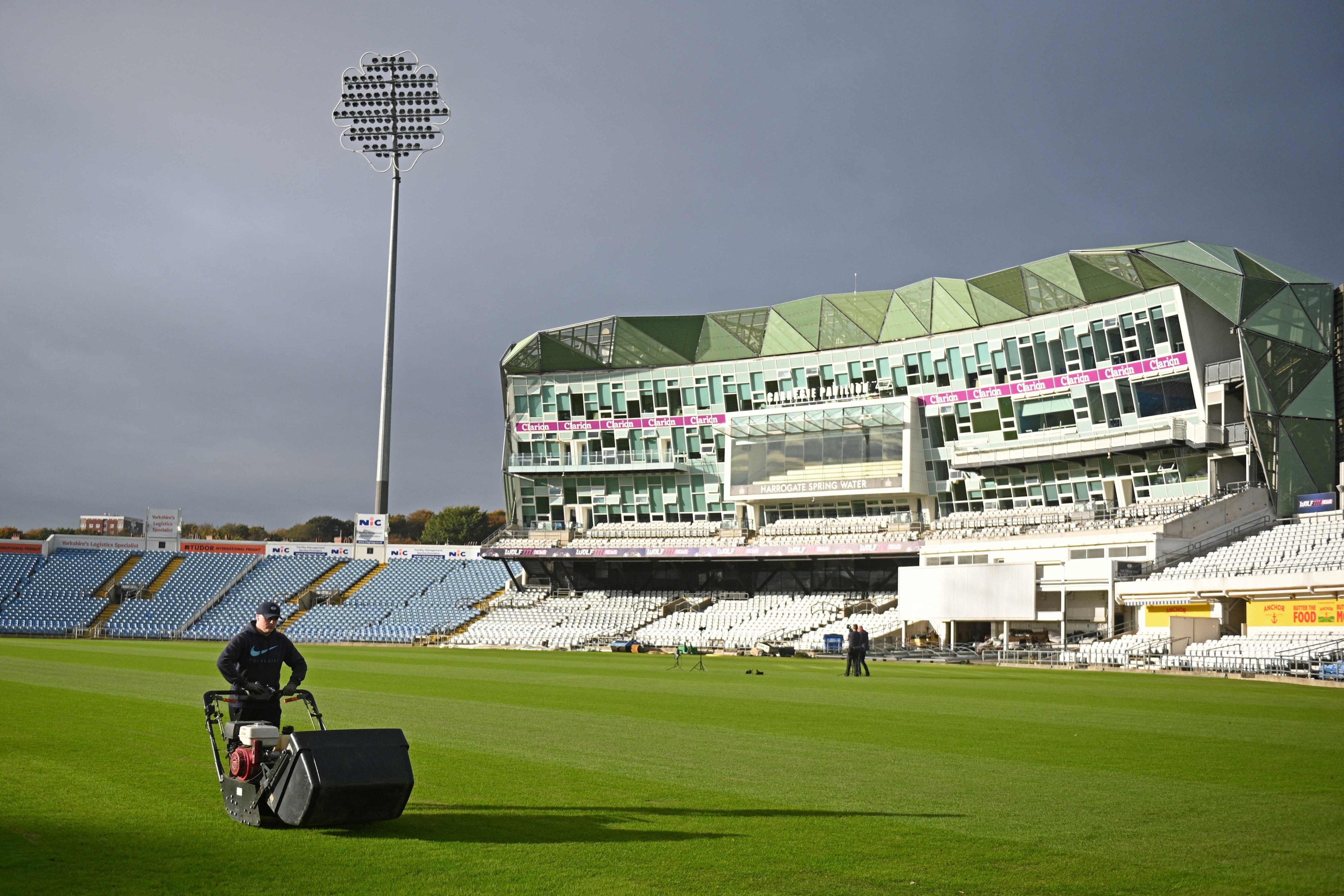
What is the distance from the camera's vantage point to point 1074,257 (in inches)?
2373

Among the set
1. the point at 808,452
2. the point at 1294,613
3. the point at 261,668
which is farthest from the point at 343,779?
the point at 808,452

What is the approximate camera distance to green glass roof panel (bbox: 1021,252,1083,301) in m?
61.3

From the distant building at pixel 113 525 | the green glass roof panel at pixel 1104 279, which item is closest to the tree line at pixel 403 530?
the distant building at pixel 113 525

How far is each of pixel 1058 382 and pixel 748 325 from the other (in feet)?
72.5

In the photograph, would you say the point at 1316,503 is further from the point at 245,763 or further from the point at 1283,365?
the point at 245,763

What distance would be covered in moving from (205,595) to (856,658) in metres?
59.4

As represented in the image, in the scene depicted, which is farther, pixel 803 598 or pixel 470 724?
pixel 803 598

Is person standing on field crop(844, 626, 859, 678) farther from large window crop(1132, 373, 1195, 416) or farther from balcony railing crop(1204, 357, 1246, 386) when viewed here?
large window crop(1132, 373, 1195, 416)

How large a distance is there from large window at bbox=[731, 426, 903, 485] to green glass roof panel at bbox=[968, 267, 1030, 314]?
986 cm

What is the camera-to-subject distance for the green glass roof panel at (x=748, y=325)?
77.2 metres

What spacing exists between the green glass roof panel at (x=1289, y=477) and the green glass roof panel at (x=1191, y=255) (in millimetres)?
8330

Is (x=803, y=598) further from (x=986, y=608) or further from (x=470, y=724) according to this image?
(x=470, y=724)

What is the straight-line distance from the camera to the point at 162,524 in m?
86.8

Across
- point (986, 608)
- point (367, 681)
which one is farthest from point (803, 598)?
point (367, 681)
